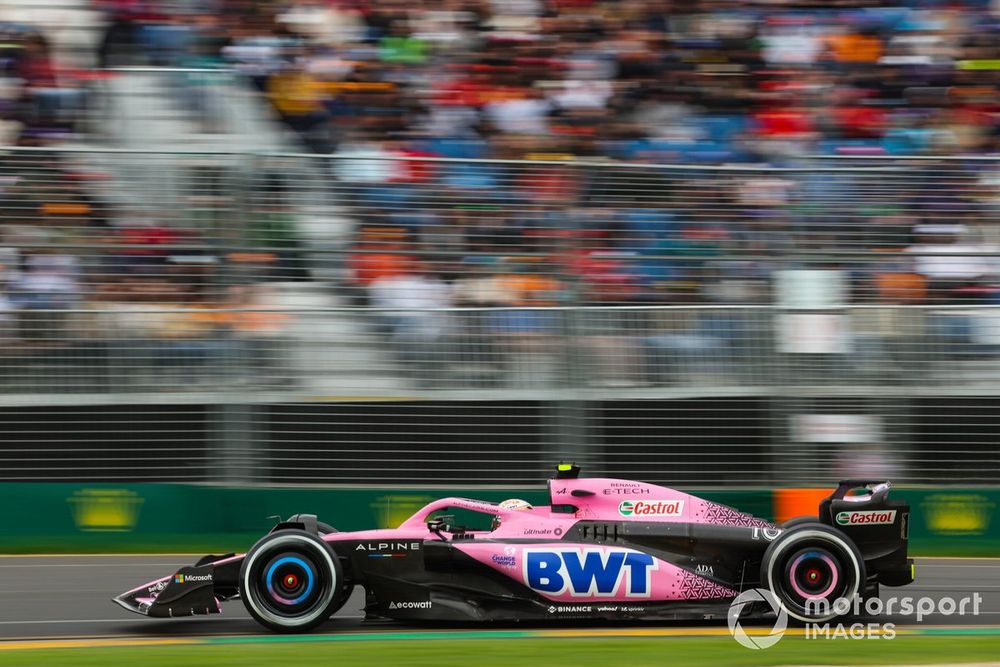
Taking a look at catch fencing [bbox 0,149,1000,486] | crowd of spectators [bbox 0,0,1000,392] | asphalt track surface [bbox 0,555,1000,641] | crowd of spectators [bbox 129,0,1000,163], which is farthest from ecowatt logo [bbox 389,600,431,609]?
crowd of spectators [bbox 129,0,1000,163]

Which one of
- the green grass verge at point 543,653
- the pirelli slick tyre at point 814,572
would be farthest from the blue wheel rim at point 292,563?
the pirelli slick tyre at point 814,572

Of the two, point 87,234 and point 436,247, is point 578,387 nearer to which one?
point 436,247

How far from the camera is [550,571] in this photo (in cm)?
723

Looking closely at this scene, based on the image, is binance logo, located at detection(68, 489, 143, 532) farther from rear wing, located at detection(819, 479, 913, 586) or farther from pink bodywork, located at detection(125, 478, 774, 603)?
rear wing, located at detection(819, 479, 913, 586)

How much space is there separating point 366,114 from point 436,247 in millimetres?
2099

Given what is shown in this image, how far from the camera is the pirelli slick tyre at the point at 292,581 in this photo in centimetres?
721

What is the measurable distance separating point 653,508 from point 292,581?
2009mm

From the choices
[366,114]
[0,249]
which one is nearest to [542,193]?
[366,114]

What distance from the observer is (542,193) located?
11.4 metres

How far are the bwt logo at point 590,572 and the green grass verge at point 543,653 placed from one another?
326 mm

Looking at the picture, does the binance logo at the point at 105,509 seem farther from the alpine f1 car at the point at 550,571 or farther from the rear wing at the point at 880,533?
the rear wing at the point at 880,533

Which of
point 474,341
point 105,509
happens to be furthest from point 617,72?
point 105,509

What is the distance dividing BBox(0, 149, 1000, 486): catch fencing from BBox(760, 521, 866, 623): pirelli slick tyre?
3.81 metres

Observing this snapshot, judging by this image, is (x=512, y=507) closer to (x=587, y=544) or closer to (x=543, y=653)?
(x=587, y=544)
